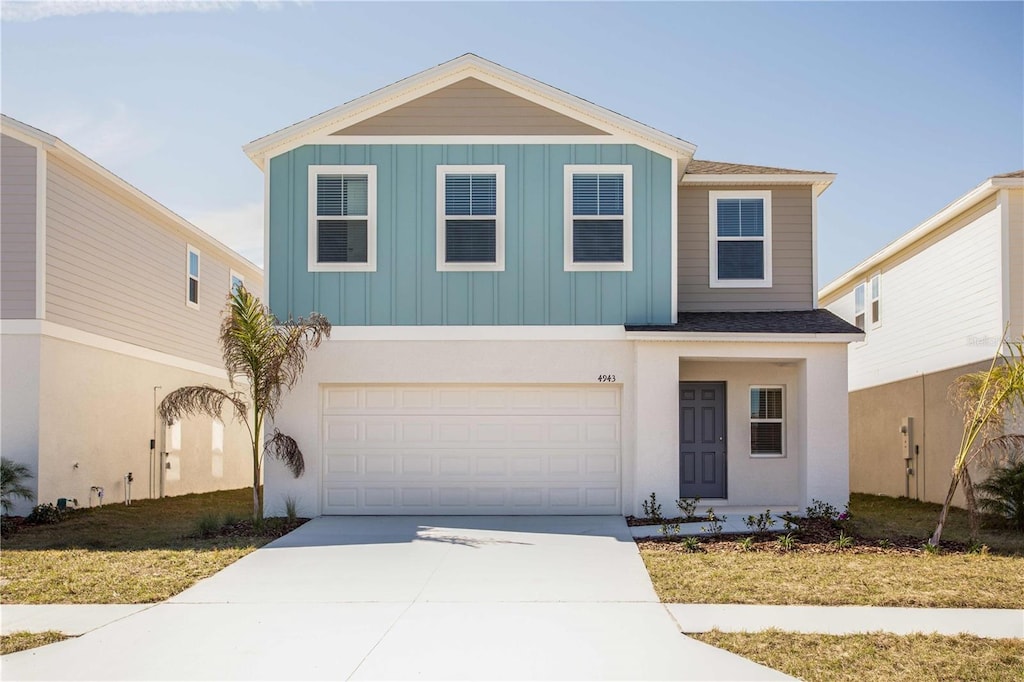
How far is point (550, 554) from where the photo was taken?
11.8 meters

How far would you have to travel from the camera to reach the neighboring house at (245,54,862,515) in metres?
15.1

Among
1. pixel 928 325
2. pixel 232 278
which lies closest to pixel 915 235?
pixel 928 325

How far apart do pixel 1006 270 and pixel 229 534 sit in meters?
13.3

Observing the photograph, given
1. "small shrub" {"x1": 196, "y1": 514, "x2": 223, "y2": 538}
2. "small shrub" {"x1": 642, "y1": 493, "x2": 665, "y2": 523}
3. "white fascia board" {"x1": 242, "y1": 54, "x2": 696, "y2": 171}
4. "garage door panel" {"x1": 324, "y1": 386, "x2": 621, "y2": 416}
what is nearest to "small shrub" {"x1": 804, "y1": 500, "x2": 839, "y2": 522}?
"small shrub" {"x1": 642, "y1": 493, "x2": 665, "y2": 523}

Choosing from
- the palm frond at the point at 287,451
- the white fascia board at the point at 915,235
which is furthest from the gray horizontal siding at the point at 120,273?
the white fascia board at the point at 915,235

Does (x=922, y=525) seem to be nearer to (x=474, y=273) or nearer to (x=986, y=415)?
(x=986, y=415)

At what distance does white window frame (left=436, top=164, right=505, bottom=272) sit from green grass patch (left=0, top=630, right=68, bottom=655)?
8517 millimetres

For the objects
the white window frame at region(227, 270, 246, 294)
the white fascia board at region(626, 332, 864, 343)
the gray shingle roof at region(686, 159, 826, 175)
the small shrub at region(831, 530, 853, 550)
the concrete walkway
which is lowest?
the concrete walkway

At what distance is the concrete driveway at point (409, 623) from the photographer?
23.4ft

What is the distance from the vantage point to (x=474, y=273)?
1521cm

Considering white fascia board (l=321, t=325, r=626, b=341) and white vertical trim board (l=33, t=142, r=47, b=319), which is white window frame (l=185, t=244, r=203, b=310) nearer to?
white vertical trim board (l=33, t=142, r=47, b=319)

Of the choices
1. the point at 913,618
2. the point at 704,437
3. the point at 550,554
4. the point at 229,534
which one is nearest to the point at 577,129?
the point at 704,437

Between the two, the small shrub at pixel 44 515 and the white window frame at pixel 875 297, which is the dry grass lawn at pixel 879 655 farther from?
the white window frame at pixel 875 297

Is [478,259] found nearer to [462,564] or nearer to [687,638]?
[462,564]
